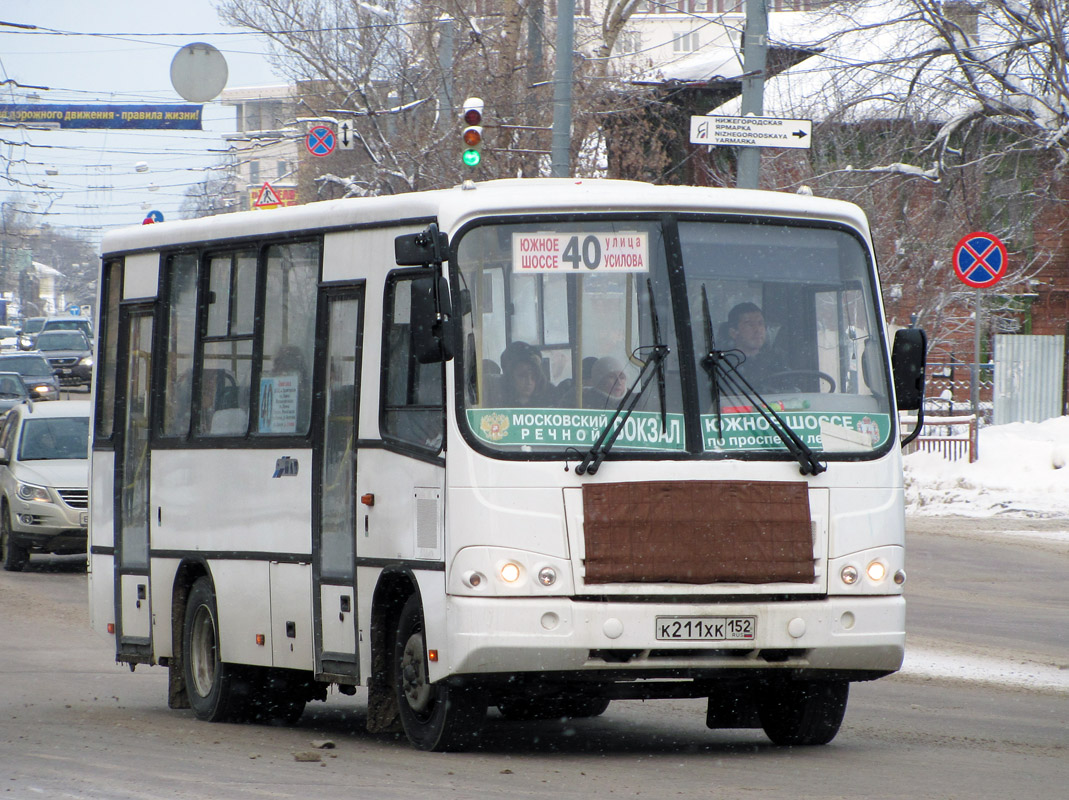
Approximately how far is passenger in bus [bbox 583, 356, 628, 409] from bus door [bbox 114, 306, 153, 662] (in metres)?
4.04

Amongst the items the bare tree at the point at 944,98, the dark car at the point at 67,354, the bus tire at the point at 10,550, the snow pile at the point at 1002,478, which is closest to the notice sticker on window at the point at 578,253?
the bus tire at the point at 10,550

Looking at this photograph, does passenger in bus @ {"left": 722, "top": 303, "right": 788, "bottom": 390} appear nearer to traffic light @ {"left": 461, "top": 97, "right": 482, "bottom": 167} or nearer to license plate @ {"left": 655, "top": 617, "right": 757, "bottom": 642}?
license plate @ {"left": 655, "top": 617, "right": 757, "bottom": 642}

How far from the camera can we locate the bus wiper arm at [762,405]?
319 inches

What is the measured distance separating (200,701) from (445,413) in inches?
139

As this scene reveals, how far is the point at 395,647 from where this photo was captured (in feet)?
28.0

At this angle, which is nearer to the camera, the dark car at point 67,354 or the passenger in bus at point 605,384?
the passenger in bus at point 605,384

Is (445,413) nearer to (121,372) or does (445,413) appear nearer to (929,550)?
(121,372)

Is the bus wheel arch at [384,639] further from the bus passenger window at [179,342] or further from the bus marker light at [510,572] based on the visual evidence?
the bus passenger window at [179,342]

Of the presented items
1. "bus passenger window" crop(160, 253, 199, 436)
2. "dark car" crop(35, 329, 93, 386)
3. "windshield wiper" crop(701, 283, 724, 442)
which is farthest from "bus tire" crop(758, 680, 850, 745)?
"dark car" crop(35, 329, 93, 386)

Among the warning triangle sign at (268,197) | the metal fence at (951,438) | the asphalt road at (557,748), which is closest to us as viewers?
the asphalt road at (557,748)

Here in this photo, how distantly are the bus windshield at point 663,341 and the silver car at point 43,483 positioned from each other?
12.8 meters

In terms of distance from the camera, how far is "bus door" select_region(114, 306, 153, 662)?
11.1m

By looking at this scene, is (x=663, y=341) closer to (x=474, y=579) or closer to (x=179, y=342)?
(x=474, y=579)

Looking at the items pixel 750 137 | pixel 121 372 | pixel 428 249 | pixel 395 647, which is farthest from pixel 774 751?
pixel 750 137
